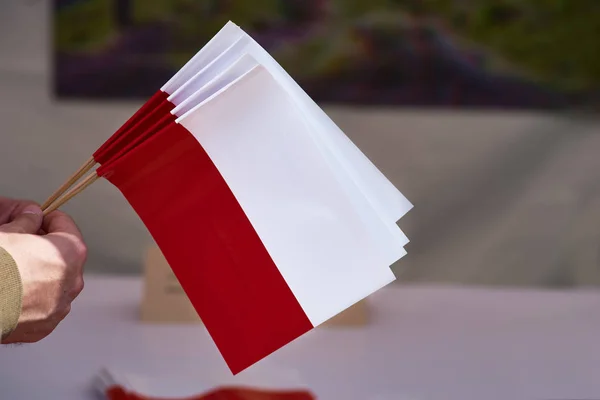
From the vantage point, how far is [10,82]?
6.18ft

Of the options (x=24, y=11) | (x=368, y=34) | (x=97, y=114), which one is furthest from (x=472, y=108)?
(x=24, y=11)

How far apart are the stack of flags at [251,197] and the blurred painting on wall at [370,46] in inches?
42.9

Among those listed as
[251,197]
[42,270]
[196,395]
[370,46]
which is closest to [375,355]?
[196,395]

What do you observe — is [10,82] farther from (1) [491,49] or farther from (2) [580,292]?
(2) [580,292]

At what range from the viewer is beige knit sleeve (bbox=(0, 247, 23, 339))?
709mm

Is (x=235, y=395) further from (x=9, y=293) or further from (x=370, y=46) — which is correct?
(x=370, y=46)

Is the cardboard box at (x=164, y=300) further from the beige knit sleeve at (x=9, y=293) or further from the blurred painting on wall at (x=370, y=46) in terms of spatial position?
the beige knit sleeve at (x=9, y=293)

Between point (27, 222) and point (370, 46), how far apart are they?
48.8 inches

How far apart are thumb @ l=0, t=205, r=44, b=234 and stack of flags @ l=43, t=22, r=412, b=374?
0.06ft

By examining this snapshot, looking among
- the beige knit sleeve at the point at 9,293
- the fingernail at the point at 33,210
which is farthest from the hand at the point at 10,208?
the beige knit sleeve at the point at 9,293

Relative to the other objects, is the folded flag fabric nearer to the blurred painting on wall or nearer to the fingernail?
the fingernail

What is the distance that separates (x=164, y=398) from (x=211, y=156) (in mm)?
388

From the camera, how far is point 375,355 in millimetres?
1324

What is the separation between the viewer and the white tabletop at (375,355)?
3.75 ft
